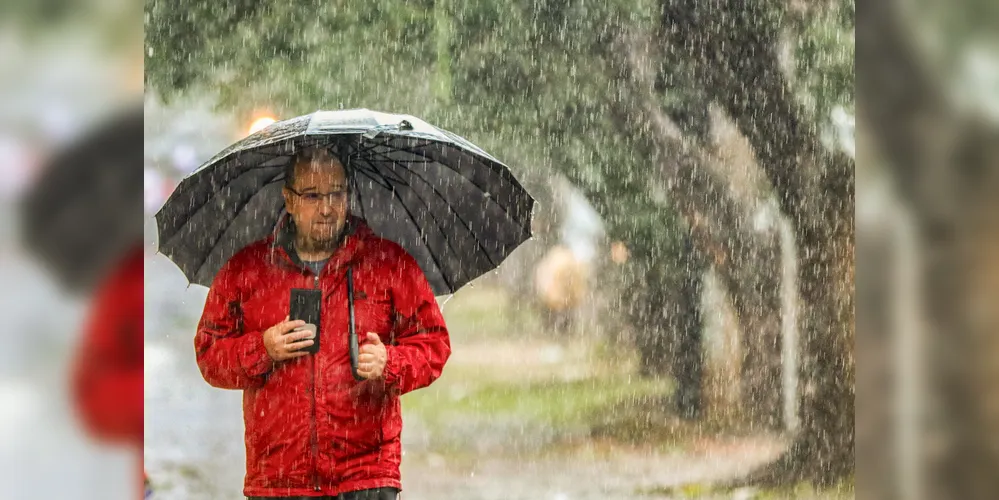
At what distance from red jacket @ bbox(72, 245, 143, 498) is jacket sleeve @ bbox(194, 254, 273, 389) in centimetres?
228

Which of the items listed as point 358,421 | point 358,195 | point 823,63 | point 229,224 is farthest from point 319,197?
point 823,63

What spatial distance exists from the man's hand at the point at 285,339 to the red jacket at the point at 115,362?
2.24 m

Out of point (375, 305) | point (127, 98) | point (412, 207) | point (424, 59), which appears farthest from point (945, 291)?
point (424, 59)

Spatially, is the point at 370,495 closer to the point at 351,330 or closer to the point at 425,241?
the point at 351,330

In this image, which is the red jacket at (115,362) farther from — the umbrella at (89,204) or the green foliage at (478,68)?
the green foliage at (478,68)

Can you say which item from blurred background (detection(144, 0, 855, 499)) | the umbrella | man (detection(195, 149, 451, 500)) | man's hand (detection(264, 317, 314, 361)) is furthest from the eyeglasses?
the umbrella

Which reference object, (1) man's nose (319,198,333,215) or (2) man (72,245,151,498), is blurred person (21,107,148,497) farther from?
(1) man's nose (319,198,333,215)

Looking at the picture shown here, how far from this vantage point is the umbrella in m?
1.07

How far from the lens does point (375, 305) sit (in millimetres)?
3480

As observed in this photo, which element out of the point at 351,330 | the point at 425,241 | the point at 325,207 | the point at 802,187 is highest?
the point at 802,187

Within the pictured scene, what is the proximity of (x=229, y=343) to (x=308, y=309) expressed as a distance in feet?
1.02

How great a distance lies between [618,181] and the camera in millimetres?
6242

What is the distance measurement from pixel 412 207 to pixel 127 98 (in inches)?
108

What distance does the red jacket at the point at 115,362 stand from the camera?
1070 mm
